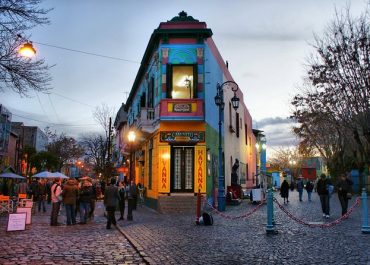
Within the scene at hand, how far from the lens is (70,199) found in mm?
15500

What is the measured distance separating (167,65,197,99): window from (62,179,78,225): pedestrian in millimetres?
7376

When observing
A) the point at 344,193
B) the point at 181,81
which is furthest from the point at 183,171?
the point at 344,193

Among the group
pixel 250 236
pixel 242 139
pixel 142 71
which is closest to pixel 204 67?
pixel 142 71

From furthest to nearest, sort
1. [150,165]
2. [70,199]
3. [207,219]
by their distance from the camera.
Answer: [150,165] < [70,199] < [207,219]

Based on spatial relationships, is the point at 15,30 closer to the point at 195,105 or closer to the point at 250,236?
the point at 250,236

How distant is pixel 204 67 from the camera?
69.3 ft

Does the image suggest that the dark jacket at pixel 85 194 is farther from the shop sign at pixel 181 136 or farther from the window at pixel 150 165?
the window at pixel 150 165

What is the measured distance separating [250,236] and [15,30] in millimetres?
8912

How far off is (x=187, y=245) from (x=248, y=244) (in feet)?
4.88

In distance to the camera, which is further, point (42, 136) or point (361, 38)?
point (42, 136)

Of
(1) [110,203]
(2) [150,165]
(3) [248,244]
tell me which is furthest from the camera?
(2) [150,165]

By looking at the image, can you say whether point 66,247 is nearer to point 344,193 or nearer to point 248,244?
point 248,244

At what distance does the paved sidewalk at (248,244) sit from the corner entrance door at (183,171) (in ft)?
19.7

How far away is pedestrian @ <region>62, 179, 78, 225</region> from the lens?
15500mm
